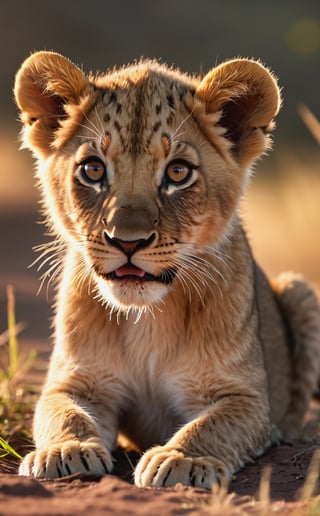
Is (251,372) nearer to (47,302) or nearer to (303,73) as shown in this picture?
(47,302)

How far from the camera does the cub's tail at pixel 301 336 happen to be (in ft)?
19.4

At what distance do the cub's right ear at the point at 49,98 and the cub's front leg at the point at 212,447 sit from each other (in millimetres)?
1369

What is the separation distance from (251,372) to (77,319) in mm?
807

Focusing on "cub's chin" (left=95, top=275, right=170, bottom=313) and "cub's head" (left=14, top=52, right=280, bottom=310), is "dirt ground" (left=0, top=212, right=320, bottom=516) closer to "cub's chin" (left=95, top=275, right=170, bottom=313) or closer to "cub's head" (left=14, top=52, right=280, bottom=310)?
"cub's chin" (left=95, top=275, right=170, bottom=313)

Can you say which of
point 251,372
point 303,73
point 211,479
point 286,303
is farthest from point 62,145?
point 303,73

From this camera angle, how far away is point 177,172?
433 centimetres

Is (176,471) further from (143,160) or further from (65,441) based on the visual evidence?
(143,160)

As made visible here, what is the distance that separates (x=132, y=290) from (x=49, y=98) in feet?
3.71

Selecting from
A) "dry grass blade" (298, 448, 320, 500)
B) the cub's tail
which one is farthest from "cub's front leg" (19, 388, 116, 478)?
the cub's tail

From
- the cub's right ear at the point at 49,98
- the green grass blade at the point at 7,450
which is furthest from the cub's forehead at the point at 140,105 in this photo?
the green grass blade at the point at 7,450

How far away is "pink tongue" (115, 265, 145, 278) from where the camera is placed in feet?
13.3

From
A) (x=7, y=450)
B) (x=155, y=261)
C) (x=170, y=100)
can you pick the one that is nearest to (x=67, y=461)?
(x=7, y=450)

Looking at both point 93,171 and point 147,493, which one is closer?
point 147,493

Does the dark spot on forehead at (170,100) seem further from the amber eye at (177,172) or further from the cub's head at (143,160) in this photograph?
the amber eye at (177,172)
